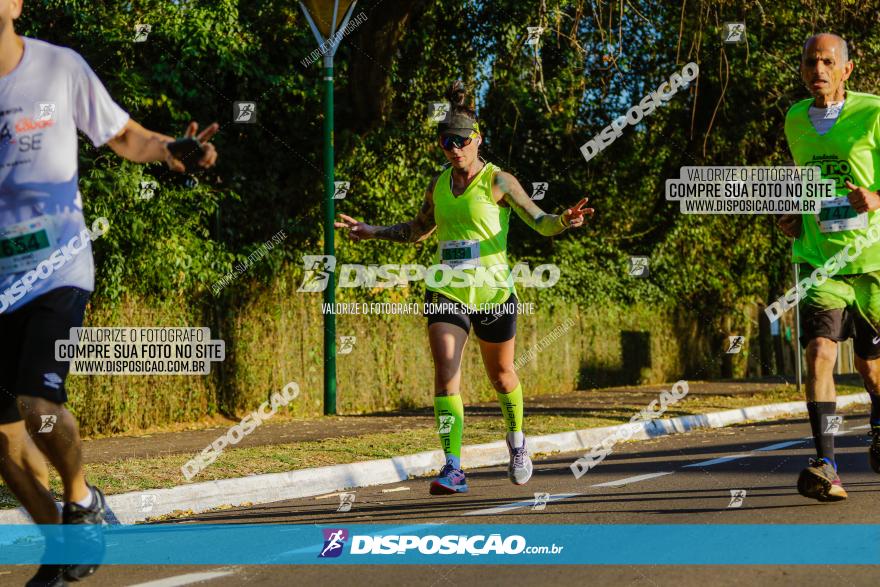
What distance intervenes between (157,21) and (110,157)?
2.30 meters

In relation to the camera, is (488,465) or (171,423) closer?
(488,465)

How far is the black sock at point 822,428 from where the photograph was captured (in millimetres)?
6719

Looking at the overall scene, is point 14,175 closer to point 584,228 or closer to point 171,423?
point 171,423

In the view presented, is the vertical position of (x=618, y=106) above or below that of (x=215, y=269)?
above

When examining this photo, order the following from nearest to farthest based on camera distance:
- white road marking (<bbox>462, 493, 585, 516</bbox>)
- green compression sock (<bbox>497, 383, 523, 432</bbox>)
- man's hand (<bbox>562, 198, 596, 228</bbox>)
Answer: white road marking (<bbox>462, 493, 585, 516</bbox>) → man's hand (<bbox>562, 198, 596, 228</bbox>) → green compression sock (<bbox>497, 383, 523, 432</bbox>)

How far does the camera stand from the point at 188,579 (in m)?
5.26

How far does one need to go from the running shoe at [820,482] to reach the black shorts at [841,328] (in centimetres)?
72

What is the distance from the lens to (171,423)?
46.9 ft

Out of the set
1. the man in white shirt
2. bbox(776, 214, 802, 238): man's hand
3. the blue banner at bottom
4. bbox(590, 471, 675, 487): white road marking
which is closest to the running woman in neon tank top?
bbox(590, 471, 675, 487): white road marking

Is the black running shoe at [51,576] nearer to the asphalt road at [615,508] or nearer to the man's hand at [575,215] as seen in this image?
the asphalt road at [615,508]

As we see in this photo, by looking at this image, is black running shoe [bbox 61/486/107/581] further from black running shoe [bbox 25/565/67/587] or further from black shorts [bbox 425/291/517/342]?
black shorts [bbox 425/291/517/342]

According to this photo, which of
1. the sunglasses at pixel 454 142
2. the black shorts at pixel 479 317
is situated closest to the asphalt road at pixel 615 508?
the black shorts at pixel 479 317

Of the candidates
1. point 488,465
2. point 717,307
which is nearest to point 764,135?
point 717,307

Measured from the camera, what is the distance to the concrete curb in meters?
8.07
